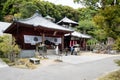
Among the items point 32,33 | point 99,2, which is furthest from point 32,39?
point 99,2

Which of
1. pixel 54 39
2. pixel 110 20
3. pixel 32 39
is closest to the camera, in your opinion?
pixel 110 20

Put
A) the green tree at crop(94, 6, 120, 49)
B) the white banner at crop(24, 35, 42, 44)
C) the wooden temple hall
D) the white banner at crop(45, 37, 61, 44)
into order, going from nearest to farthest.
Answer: the green tree at crop(94, 6, 120, 49)
the wooden temple hall
the white banner at crop(24, 35, 42, 44)
the white banner at crop(45, 37, 61, 44)

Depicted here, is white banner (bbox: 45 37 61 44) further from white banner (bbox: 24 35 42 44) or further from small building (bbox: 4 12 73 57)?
white banner (bbox: 24 35 42 44)

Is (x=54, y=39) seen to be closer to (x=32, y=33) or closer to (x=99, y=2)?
(x=32, y=33)

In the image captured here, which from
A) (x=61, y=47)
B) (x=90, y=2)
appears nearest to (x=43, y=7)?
(x=61, y=47)

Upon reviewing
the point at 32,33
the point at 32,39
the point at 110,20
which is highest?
the point at 110,20

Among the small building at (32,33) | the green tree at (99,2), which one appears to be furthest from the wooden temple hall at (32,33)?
the green tree at (99,2)

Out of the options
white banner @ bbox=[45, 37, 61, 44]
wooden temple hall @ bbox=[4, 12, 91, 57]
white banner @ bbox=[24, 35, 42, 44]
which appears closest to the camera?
wooden temple hall @ bbox=[4, 12, 91, 57]

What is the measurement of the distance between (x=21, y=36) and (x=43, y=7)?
24.2m

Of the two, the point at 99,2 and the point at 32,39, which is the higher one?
the point at 99,2

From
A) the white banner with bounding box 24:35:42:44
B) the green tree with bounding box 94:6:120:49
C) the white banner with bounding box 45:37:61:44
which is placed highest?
the green tree with bounding box 94:6:120:49

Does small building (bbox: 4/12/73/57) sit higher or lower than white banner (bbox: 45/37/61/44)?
higher

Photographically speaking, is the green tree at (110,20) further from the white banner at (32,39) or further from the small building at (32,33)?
the white banner at (32,39)

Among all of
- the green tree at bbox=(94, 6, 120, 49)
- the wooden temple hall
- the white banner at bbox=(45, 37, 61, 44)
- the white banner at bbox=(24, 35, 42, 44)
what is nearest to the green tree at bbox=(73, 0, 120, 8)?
the green tree at bbox=(94, 6, 120, 49)
